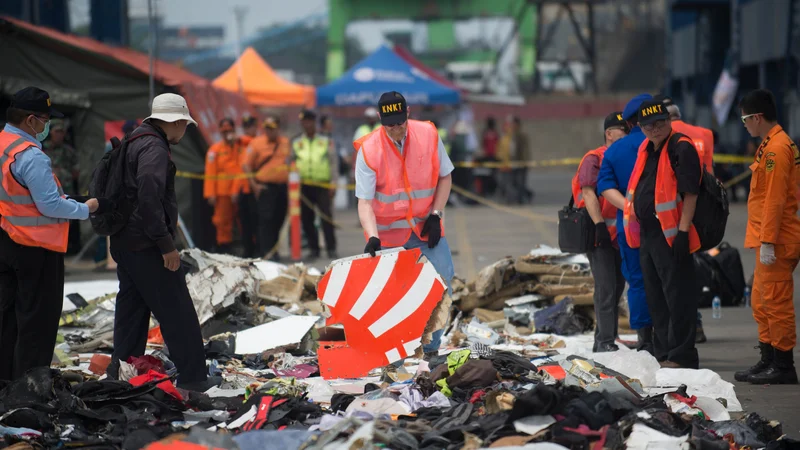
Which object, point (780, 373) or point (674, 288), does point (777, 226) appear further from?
point (780, 373)

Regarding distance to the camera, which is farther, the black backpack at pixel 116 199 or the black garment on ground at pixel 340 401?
the black backpack at pixel 116 199

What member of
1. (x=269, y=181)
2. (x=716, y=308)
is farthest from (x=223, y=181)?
(x=716, y=308)

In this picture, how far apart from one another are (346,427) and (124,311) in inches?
94.8

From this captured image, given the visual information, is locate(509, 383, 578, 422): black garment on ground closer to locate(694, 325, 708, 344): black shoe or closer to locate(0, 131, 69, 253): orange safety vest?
locate(0, 131, 69, 253): orange safety vest

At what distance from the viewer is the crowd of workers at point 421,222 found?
7184 millimetres

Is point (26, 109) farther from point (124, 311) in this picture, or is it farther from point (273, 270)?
point (273, 270)

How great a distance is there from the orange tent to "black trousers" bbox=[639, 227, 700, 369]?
64.8ft

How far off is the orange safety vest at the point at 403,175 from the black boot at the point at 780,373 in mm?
2581

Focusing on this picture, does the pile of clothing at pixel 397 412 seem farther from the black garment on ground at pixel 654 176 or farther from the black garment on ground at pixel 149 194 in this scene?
the black garment on ground at pixel 654 176

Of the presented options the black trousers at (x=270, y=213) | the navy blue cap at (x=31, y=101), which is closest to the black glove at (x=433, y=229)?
the navy blue cap at (x=31, y=101)

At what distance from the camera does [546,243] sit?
17.5m

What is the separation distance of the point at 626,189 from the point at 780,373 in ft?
6.08

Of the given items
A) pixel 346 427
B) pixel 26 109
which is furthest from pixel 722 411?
pixel 26 109

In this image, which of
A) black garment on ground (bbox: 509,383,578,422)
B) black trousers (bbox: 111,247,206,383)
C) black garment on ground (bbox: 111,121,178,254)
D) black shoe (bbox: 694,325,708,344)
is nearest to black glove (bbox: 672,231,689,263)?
black shoe (bbox: 694,325,708,344)
